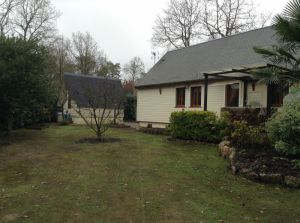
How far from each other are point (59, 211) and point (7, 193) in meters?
1.69

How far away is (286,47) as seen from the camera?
970 cm

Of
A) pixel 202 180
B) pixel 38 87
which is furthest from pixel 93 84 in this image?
pixel 202 180

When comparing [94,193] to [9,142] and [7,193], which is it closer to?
[7,193]

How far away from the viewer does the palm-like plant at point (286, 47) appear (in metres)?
8.91

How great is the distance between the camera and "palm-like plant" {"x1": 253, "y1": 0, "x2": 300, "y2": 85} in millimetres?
8914

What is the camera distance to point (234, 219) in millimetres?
5020

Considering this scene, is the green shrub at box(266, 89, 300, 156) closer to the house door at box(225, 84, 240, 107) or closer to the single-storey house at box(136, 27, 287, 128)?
the single-storey house at box(136, 27, 287, 128)

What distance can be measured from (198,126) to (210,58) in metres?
6.90

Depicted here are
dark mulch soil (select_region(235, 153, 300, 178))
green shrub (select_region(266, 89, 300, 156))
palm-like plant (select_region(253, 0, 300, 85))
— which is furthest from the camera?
palm-like plant (select_region(253, 0, 300, 85))

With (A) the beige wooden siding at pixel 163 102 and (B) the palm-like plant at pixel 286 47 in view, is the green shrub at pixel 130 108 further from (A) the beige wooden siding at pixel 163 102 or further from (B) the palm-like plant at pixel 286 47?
(B) the palm-like plant at pixel 286 47

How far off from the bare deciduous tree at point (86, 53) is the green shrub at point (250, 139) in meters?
35.6

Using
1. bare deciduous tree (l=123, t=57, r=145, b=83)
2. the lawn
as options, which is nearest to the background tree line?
bare deciduous tree (l=123, t=57, r=145, b=83)

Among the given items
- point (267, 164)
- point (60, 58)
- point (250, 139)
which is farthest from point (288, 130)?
point (60, 58)

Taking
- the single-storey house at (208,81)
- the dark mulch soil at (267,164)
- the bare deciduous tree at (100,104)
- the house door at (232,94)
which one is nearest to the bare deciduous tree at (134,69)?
the bare deciduous tree at (100,104)
